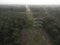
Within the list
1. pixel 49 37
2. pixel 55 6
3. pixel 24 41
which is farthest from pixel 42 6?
pixel 24 41

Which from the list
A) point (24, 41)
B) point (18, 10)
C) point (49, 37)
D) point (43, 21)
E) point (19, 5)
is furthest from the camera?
point (19, 5)

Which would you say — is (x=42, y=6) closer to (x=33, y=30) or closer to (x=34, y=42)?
(x=33, y=30)

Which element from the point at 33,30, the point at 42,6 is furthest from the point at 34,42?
the point at 42,6

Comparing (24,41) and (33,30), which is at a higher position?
(33,30)

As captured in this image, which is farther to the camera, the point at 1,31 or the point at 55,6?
the point at 55,6

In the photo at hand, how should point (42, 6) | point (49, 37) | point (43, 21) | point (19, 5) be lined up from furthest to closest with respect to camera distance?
point (19, 5), point (42, 6), point (43, 21), point (49, 37)

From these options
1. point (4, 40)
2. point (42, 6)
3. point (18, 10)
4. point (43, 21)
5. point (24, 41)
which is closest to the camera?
point (4, 40)

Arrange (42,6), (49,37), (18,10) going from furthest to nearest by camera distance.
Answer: (18,10), (42,6), (49,37)

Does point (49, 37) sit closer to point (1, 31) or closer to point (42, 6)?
point (1, 31)

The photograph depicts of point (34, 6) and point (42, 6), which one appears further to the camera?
point (34, 6)
